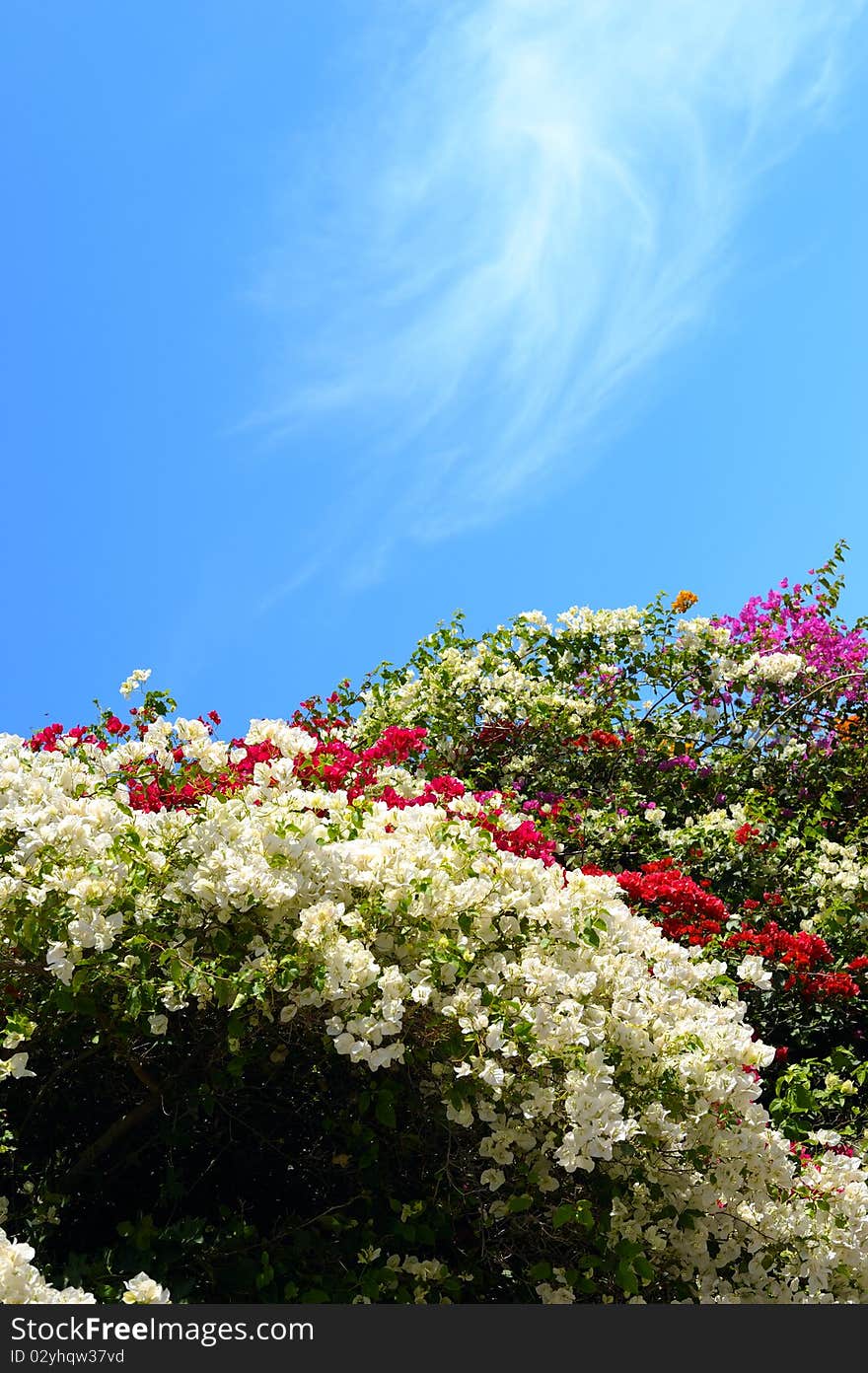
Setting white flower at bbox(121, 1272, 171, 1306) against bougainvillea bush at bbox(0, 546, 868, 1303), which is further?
bougainvillea bush at bbox(0, 546, 868, 1303)

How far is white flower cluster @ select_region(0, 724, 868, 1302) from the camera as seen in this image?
3.22 m

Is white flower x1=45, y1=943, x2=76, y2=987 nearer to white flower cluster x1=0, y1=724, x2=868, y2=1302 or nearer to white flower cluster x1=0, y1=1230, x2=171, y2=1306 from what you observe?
white flower cluster x1=0, y1=724, x2=868, y2=1302

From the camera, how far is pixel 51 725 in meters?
6.34

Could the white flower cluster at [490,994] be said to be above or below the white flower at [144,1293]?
above

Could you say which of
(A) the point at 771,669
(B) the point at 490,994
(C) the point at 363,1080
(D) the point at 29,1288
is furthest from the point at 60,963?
(A) the point at 771,669

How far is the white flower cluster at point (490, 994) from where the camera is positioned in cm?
322

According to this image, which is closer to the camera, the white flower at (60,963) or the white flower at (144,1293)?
the white flower at (144,1293)

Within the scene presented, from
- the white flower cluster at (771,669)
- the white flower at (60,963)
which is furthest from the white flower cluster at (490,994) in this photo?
the white flower cluster at (771,669)

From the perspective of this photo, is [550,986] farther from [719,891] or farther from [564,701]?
[564,701]

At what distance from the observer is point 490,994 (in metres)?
3.35

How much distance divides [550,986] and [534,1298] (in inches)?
38.9

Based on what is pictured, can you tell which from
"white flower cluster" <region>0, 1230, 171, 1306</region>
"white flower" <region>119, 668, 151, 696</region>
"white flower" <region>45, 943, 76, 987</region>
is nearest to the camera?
"white flower cluster" <region>0, 1230, 171, 1306</region>

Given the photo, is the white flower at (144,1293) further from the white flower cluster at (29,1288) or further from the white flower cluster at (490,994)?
the white flower cluster at (490,994)

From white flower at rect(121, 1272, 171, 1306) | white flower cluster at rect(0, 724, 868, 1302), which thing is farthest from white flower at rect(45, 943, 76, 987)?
white flower at rect(121, 1272, 171, 1306)
